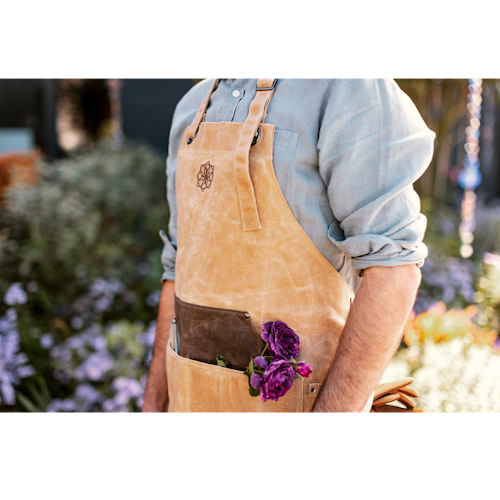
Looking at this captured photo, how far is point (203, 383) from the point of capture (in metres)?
1.09

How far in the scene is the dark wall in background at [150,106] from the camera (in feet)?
20.7

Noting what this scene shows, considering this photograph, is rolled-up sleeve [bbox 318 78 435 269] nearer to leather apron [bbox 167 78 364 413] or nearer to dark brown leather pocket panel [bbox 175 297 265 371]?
leather apron [bbox 167 78 364 413]

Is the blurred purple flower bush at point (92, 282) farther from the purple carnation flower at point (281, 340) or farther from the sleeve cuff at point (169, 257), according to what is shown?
the purple carnation flower at point (281, 340)

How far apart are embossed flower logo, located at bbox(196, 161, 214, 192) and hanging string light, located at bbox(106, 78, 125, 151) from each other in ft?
16.6

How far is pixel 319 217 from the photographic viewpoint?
99 cm

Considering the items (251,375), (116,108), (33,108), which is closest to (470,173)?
(251,375)

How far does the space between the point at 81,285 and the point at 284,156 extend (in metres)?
2.78

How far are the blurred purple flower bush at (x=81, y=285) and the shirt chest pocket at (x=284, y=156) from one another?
Answer: 1682 millimetres

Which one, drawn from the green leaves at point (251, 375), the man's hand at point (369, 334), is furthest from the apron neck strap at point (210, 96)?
the green leaves at point (251, 375)

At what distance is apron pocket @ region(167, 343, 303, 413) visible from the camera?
1.02m

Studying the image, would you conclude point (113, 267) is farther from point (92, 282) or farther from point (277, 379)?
point (277, 379)

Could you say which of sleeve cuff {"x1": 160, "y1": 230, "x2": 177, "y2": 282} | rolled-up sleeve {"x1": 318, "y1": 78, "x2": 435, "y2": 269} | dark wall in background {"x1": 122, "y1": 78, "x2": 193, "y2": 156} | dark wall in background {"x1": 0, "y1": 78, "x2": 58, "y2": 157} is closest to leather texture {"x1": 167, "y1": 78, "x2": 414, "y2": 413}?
rolled-up sleeve {"x1": 318, "y1": 78, "x2": 435, "y2": 269}
